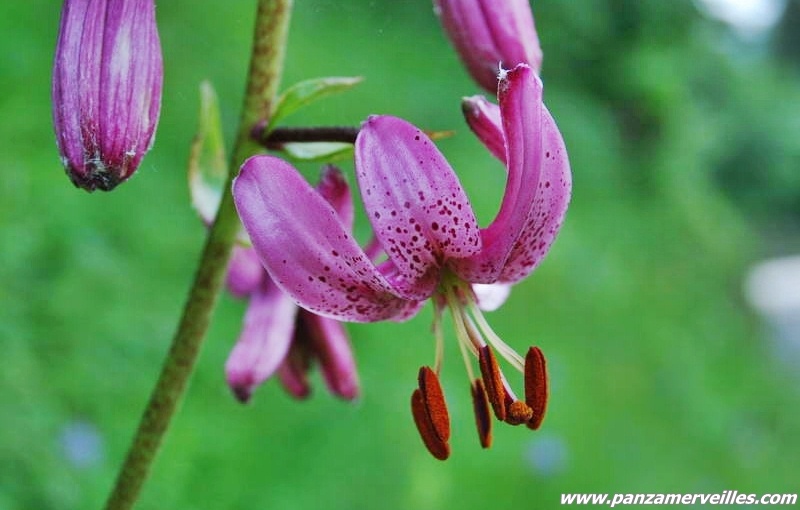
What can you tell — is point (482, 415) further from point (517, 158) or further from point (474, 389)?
point (517, 158)

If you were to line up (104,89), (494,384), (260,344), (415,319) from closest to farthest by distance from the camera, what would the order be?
(104,89) < (494,384) < (260,344) < (415,319)

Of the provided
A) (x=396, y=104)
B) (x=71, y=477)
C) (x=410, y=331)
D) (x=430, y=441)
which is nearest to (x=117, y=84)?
(x=430, y=441)

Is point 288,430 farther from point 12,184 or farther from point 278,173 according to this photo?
point 278,173

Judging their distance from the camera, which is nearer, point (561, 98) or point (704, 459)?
point (704, 459)

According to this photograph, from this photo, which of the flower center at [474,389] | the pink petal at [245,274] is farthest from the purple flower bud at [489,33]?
the pink petal at [245,274]

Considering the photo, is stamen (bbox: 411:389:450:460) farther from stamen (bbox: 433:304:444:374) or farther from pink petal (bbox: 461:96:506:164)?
pink petal (bbox: 461:96:506:164)

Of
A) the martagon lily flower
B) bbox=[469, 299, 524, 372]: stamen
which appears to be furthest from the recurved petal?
bbox=[469, 299, 524, 372]: stamen

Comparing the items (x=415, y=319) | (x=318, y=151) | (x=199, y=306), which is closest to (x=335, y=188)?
(x=318, y=151)
